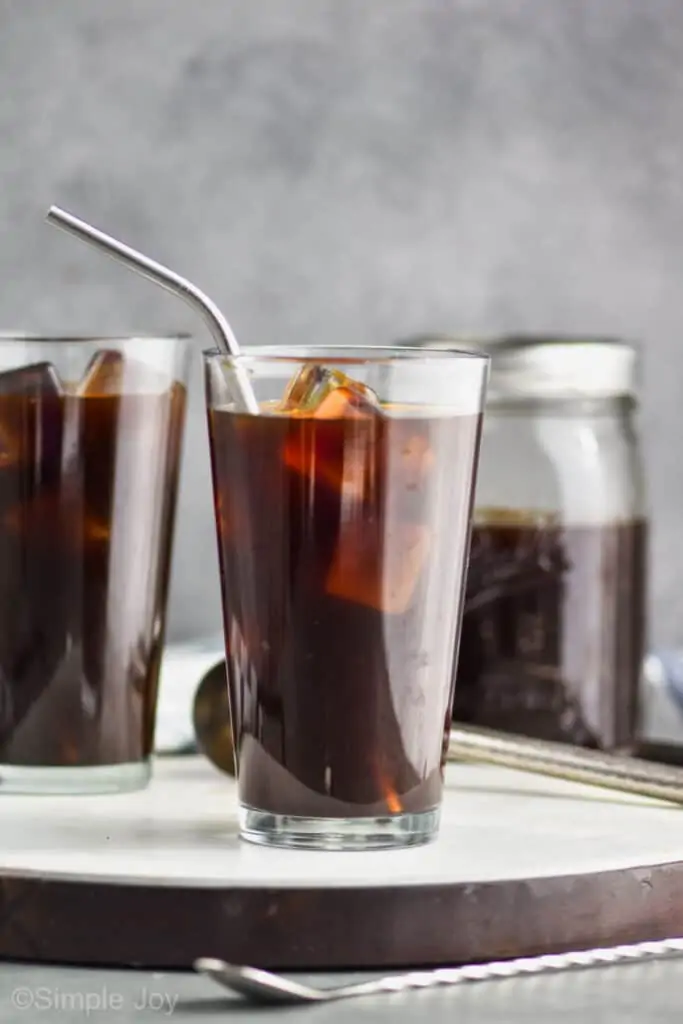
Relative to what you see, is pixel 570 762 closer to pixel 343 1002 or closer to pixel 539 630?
pixel 539 630

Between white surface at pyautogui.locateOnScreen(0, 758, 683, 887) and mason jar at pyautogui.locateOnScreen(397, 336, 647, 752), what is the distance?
0.58 ft

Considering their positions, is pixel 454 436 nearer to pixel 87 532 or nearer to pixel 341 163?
pixel 87 532

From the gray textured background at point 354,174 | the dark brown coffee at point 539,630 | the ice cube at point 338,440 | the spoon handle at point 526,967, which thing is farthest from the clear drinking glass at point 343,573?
the gray textured background at point 354,174

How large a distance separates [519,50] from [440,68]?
0.26 feet

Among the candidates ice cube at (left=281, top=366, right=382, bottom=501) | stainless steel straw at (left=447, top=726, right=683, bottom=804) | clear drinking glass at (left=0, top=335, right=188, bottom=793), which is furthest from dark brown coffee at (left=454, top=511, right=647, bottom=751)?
ice cube at (left=281, top=366, right=382, bottom=501)

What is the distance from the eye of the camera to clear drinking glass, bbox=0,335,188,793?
42.8 inches

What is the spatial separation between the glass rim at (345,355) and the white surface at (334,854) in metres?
0.25

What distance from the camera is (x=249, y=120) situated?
1.67 meters

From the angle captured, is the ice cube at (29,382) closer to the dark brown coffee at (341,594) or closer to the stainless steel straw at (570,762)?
the dark brown coffee at (341,594)

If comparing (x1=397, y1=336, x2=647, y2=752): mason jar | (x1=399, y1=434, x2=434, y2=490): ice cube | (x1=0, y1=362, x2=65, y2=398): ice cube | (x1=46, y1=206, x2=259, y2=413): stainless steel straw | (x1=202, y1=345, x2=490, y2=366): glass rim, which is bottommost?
(x1=397, y1=336, x2=647, y2=752): mason jar

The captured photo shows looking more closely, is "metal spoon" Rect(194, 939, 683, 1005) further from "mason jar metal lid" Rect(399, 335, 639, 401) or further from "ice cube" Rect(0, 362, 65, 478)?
"mason jar metal lid" Rect(399, 335, 639, 401)

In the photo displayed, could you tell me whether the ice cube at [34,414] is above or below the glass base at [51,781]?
above

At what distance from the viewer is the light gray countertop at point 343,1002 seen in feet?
2.59

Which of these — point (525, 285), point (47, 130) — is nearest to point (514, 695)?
Result: point (525, 285)
